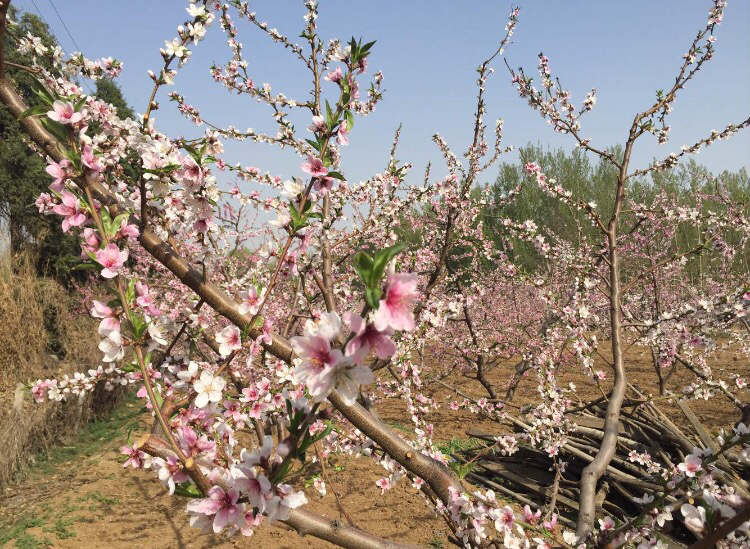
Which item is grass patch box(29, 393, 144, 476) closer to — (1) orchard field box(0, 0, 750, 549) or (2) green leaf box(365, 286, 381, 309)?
(1) orchard field box(0, 0, 750, 549)

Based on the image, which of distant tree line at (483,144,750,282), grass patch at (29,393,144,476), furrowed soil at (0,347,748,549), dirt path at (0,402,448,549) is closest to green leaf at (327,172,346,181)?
furrowed soil at (0,347,748,549)

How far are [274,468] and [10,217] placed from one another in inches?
665

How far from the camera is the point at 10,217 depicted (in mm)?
13461

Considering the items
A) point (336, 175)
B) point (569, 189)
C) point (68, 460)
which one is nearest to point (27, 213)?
point (68, 460)

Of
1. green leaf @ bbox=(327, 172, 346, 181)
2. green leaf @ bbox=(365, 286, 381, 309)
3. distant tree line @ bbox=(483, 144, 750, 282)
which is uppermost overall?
distant tree line @ bbox=(483, 144, 750, 282)

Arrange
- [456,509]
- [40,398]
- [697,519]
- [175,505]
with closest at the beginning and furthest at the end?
[697,519] < [456,509] < [40,398] < [175,505]

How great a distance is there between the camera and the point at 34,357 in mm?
9000

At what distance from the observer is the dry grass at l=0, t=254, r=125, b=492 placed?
5.86 meters

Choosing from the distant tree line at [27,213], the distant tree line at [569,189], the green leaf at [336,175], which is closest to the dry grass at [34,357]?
the distant tree line at [27,213]

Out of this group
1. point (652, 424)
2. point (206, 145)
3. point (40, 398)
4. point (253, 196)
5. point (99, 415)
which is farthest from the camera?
point (99, 415)

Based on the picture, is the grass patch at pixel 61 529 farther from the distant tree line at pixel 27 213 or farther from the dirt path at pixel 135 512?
the distant tree line at pixel 27 213

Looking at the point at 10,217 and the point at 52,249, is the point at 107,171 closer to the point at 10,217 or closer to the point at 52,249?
the point at 52,249

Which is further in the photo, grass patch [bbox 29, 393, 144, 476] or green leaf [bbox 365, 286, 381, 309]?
grass patch [bbox 29, 393, 144, 476]

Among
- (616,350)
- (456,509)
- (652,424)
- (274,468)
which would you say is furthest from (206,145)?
(652,424)
